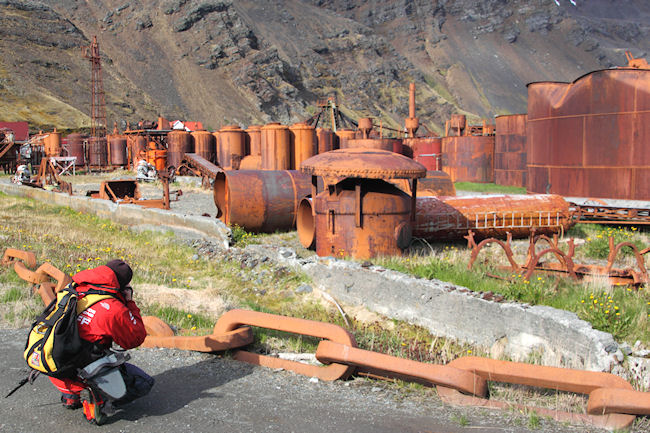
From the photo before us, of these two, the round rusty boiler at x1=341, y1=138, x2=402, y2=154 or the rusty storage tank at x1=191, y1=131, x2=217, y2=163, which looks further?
the rusty storage tank at x1=191, y1=131, x2=217, y2=163

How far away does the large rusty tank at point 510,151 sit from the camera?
22.0 meters

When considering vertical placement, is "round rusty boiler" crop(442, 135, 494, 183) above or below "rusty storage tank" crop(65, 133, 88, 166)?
below

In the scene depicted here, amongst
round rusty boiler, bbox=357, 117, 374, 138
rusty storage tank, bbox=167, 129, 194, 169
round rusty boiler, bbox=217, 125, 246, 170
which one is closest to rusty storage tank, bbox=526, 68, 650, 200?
round rusty boiler, bbox=357, 117, 374, 138

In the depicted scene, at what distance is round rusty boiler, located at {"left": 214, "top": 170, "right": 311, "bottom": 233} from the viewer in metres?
11.3

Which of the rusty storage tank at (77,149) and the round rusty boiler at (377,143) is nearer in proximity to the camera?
the round rusty boiler at (377,143)

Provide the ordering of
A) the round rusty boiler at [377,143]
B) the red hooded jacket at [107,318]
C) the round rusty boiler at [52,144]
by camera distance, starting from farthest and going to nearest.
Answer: the round rusty boiler at [52,144] < the round rusty boiler at [377,143] < the red hooded jacket at [107,318]

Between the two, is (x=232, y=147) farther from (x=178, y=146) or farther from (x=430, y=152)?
(x=430, y=152)

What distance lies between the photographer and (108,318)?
316 cm

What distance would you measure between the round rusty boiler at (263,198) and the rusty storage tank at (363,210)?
247 cm

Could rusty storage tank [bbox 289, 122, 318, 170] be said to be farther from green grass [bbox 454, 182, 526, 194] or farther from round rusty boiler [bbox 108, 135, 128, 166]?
round rusty boiler [bbox 108, 135, 128, 166]

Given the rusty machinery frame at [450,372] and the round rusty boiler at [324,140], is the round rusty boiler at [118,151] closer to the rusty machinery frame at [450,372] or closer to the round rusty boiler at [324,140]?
the round rusty boiler at [324,140]

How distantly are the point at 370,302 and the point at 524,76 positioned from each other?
3582 inches

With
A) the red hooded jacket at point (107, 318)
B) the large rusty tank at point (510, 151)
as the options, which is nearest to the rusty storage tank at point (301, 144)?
the large rusty tank at point (510, 151)

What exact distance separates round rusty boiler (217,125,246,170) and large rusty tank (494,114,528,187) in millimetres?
11246
